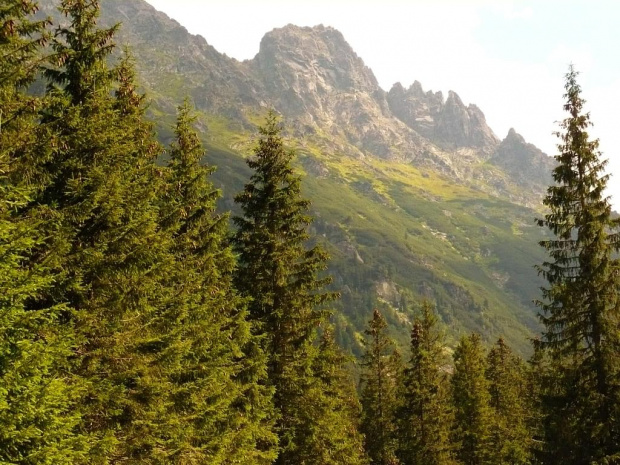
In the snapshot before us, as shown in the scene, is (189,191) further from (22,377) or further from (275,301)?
(22,377)

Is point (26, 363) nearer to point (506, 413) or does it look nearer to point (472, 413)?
point (472, 413)

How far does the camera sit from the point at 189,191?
1803cm

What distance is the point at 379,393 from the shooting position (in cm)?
4294

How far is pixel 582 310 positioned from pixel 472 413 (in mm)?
23188

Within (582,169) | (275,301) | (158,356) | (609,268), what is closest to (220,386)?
(158,356)

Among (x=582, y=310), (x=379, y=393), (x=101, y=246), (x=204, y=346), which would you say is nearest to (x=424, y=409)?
(x=379, y=393)

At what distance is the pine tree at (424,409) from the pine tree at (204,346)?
19.1m

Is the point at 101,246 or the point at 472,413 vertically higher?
the point at 101,246

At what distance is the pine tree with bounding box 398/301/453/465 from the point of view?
34.3 metres

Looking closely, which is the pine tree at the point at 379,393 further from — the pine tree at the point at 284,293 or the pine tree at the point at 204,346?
the pine tree at the point at 204,346

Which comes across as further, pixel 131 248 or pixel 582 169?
pixel 582 169

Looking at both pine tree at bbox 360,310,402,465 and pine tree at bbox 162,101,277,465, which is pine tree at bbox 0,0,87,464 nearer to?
pine tree at bbox 162,101,277,465

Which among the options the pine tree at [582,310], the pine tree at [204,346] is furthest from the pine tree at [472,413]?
the pine tree at [204,346]

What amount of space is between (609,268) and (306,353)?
1321 cm
